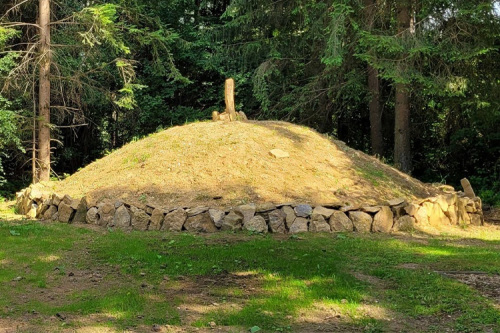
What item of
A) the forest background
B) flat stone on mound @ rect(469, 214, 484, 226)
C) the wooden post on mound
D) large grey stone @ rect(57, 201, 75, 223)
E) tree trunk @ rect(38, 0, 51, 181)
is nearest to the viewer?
large grey stone @ rect(57, 201, 75, 223)

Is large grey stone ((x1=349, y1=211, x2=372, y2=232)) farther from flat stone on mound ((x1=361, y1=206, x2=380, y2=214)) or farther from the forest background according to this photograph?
the forest background

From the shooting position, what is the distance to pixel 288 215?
27.9 feet

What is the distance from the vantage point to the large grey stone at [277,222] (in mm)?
8414

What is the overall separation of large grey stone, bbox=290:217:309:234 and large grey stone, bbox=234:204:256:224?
691mm

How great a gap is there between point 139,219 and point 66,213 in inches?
65.8

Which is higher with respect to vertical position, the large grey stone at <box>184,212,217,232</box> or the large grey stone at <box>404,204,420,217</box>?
the large grey stone at <box>404,204,420,217</box>

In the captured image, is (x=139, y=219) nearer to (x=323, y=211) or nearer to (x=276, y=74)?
(x=323, y=211)

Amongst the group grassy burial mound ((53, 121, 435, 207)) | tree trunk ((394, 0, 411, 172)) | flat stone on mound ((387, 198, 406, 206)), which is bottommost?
flat stone on mound ((387, 198, 406, 206))

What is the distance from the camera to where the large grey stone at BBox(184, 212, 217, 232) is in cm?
851

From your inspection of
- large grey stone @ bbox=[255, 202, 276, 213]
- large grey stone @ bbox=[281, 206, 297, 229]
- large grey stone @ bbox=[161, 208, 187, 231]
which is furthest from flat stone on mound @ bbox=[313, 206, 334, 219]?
large grey stone @ bbox=[161, 208, 187, 231]

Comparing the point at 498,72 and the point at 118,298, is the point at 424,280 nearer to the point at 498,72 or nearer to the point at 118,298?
the point at 118,298

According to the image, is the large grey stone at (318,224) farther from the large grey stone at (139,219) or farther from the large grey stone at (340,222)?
the large grey stone at (139,219)

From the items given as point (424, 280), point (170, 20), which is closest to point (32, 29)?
point (170, 20)

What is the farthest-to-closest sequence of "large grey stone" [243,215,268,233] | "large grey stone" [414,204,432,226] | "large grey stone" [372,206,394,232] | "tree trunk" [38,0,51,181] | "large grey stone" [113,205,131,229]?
"tree trunk" [38,0,51,181] → "large grey stone" [414,204,432,226] → "large grey stone" [113,205,131,229] → "large grey stone" [372,206,394,232] → "large grey stone" [243,215,268,233]
